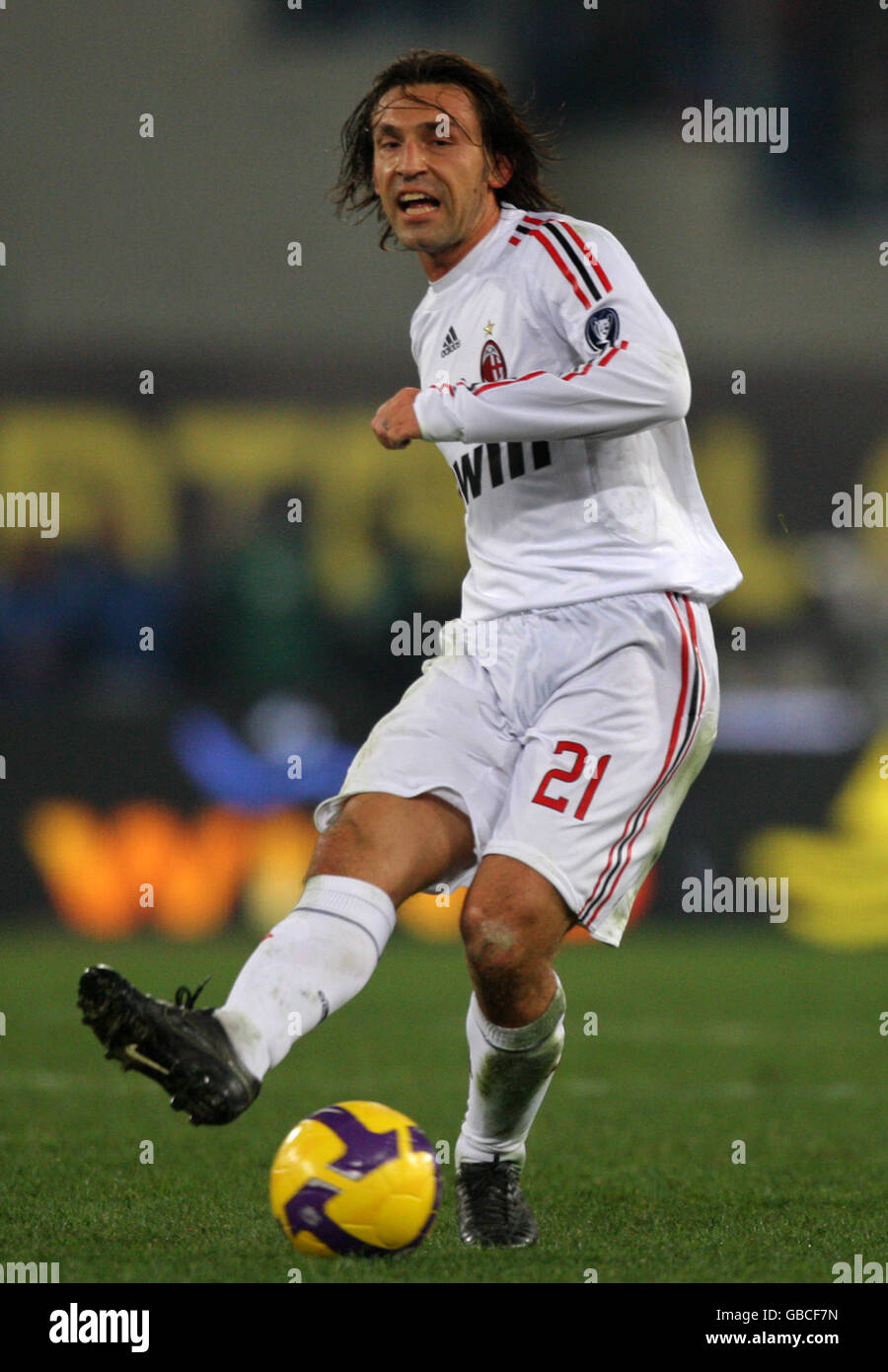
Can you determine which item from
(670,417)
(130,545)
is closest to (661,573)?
(670,417)

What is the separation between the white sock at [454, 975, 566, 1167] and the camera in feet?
12.7

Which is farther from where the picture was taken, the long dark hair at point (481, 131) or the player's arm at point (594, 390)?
the long dark hair at point (481, 131)

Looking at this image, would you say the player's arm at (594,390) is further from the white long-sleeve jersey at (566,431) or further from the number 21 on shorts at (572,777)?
the number 21 on shorts at (572,777)

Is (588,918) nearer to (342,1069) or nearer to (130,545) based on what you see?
(342,1069)

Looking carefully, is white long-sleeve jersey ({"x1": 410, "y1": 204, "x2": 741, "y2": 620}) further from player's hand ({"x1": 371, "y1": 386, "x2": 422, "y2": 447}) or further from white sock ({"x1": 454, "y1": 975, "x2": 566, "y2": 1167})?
white sock ({"x1": 454, "y1": 975, "x2": 566, "y2": 1167})

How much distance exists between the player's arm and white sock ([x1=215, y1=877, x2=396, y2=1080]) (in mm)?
878

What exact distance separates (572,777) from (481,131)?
56.1 inches

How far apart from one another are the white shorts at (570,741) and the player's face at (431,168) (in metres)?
0.84

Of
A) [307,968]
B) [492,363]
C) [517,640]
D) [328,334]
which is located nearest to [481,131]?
[492,363]

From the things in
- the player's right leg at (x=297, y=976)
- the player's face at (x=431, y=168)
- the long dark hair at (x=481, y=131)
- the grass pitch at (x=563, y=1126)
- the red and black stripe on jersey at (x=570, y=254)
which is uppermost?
the long dark hair at (x=481, y=131)

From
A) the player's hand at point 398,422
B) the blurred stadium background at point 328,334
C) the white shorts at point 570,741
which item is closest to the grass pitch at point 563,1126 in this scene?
the white shorts at point 570,741

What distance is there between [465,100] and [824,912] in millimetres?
8875

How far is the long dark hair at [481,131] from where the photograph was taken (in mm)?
4117
